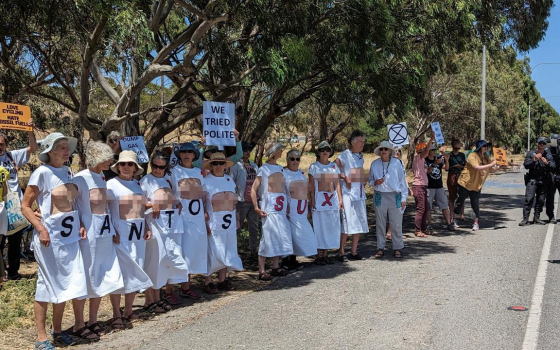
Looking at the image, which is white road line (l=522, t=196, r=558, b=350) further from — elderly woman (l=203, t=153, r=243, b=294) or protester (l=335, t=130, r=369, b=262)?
elderly woman (l=203, t=153, r=243, b=294)

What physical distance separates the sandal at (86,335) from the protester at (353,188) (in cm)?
445

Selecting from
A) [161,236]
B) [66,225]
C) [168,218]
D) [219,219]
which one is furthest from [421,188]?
[66,225]

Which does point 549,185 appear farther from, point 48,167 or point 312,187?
point 48,167

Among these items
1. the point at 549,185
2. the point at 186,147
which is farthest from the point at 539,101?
the point at 186,147

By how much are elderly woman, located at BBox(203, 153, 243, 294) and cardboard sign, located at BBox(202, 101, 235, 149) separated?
12.5 inches

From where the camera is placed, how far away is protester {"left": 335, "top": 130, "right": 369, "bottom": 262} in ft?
29.6

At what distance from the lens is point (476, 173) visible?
1195 centimetres

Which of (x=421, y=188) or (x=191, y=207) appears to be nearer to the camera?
(x=191, y=207)

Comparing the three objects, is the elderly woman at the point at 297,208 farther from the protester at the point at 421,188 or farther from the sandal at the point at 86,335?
the protester at the point at 421,188

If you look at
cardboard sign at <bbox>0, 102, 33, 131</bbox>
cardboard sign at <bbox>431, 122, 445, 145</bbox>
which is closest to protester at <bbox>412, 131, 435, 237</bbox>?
cardboard sign at <bbox>431, 122, 445, 145</bbox>

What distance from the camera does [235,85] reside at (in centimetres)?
1074

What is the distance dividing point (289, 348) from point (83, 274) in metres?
2.08

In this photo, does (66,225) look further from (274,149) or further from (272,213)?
(274,149)

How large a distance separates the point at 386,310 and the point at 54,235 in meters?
3.57
